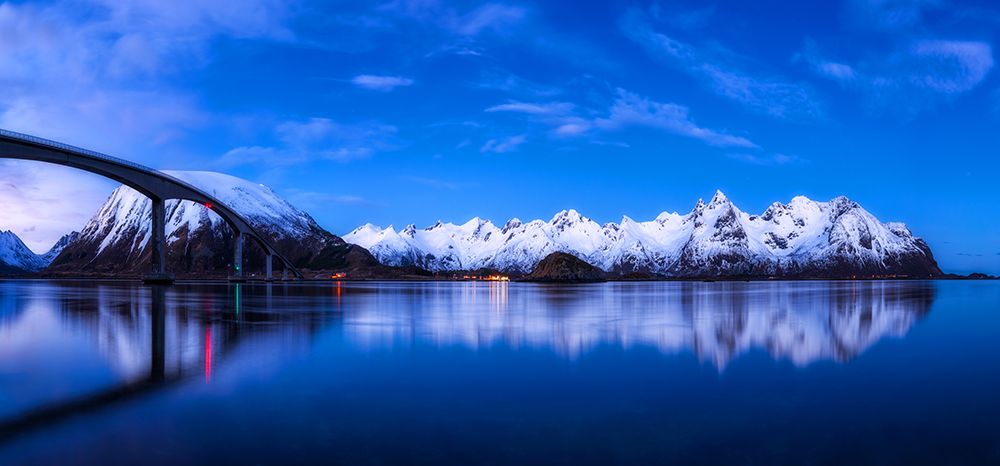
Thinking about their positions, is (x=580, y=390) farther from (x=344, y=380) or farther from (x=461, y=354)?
(x=461, y=354)

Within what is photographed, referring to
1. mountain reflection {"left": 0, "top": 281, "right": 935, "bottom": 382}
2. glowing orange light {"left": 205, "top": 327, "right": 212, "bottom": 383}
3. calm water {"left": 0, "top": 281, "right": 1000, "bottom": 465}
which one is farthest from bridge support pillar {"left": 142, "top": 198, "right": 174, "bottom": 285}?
glowing orange light {"left": 205, "top": 327, "right": 212, "bottom": 383}

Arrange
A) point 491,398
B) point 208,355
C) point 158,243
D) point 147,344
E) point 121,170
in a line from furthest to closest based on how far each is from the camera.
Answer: point 158,243 < point 121,170 < point 147,344 < point 208,355 < point 491,398

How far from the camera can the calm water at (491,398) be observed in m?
11.0

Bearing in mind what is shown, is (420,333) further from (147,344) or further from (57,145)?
(57,145)

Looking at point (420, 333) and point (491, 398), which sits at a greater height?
point (491, 398)

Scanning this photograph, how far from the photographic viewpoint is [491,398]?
1573cm

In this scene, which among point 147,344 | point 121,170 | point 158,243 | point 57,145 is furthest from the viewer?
point 158,243

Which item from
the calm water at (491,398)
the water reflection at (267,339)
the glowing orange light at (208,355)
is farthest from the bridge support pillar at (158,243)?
the glowing orange light at (208,355)

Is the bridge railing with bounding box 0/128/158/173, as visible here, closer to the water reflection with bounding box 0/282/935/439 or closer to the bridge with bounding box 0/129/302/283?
the bridge with bounding box 0/129/302/283

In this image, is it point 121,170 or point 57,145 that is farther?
point 121,170

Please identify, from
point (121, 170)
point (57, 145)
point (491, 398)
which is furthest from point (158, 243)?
point (491, 398)

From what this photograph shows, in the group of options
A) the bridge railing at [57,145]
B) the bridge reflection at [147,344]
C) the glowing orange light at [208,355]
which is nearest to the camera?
the bridge reflection at [147,344]

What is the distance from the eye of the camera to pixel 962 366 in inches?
872

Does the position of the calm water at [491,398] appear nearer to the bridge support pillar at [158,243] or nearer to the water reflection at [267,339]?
the water reflection at [267,339]
